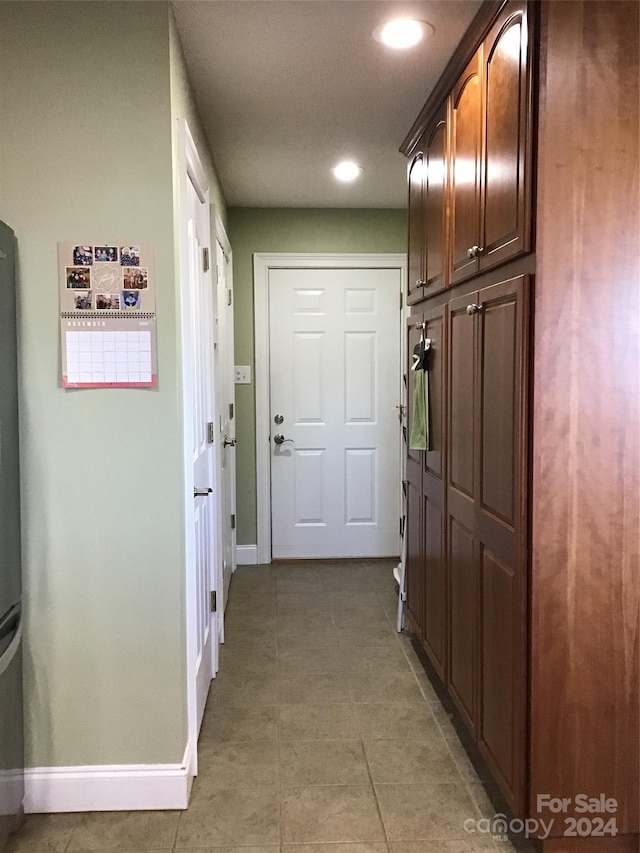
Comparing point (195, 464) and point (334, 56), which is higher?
point (334, 56)

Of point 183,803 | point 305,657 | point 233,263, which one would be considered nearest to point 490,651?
point 183,803

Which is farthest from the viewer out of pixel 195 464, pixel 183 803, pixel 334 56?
pixel 195 464

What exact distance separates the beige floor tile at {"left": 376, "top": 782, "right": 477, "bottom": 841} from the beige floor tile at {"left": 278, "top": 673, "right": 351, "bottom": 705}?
1.97 feet

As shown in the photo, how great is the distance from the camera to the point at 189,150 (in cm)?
224

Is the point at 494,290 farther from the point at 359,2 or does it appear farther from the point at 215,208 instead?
the point at 215,208

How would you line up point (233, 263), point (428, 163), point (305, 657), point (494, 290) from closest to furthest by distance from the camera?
1. point (494, 290)
2. point (428, 163)
3. point (305, 657)
4. point (233, 263)

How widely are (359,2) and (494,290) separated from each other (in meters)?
0.90

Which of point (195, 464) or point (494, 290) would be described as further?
point (195, 464)

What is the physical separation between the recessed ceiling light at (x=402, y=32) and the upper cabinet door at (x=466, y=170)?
178mm

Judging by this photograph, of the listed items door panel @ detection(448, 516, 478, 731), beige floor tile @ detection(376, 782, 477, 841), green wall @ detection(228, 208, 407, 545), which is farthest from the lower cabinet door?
green wall @ detection(228, 208, 407, 545)

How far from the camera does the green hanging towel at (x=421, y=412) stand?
265 centimetres

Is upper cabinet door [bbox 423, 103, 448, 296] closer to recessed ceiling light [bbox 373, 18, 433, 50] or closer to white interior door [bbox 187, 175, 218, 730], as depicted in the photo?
recessed ceiling light [bbox 373, 18, 433, 50]

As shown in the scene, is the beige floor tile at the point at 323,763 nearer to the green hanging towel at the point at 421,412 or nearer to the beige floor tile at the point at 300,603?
the green hanging towel at the point at 421,412

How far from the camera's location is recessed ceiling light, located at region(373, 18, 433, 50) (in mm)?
2010
